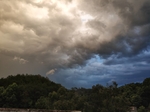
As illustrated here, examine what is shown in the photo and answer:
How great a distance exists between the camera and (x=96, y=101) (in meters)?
38.3

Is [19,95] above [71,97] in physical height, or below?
above

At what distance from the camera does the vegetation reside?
37.6 m

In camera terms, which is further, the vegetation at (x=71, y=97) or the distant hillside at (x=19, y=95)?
the distant hillside at (x=19, y=95)

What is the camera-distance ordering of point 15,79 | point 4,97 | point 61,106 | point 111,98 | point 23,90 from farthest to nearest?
point 15,79
point 23,90
point 4,97
point 111,98
point 61,106

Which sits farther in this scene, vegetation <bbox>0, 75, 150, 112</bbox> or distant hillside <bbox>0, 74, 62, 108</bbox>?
distant hillside <bbox>0, 74, 62, 108</bbox>

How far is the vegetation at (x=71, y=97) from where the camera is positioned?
3762cm

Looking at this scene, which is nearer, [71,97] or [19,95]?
[71,97]

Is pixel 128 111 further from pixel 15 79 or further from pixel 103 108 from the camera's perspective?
pixel 15 79

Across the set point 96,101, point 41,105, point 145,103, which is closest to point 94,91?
point 96,101

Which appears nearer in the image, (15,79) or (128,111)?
(128,111)

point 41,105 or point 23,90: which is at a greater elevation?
point 23,90

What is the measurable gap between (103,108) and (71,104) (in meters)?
5.50

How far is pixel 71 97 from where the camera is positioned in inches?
1721

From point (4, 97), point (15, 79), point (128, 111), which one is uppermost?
point (15, 79)
